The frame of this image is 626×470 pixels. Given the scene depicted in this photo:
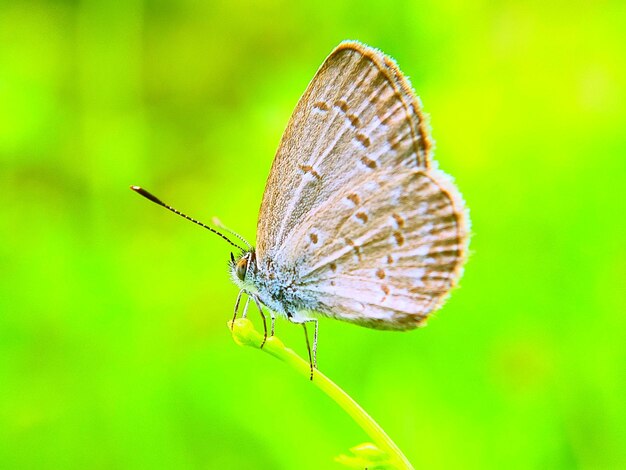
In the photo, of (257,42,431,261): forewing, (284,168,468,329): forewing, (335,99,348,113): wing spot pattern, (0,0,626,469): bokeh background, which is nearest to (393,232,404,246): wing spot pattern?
(284,168,468,329): forewing

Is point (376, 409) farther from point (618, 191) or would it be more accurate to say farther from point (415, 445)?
point (618, 191)

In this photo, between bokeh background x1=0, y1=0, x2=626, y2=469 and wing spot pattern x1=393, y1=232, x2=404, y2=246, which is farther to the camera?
bokeh background x1=0, y1=0, x2=626, y2=469

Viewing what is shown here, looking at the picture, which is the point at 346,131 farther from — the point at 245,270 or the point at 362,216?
the point at 245,270

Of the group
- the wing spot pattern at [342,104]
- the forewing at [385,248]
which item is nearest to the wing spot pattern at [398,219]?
the forewing at [385,248]

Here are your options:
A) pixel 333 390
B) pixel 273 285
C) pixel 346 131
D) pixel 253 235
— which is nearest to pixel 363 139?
pixel 346 131

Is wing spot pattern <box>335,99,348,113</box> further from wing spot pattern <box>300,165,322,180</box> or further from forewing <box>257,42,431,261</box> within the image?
wing spot pattern <box>300,165,322,180</box>

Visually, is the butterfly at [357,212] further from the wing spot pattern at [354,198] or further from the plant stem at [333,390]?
the plant stem at [333,390]

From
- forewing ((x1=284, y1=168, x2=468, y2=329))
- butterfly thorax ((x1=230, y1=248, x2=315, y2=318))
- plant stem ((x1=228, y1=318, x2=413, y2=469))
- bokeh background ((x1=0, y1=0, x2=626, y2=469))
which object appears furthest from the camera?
bokeh background ((x1=0, y1=0, x2=626, y2=469))
